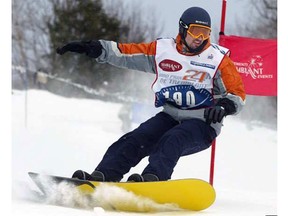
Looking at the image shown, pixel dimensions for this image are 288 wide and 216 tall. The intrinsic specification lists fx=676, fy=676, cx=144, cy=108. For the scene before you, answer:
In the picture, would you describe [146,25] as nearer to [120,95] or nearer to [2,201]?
[120,95]

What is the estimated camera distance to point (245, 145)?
15.3m

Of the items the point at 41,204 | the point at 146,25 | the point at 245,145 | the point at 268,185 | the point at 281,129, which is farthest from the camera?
the point at 146,25

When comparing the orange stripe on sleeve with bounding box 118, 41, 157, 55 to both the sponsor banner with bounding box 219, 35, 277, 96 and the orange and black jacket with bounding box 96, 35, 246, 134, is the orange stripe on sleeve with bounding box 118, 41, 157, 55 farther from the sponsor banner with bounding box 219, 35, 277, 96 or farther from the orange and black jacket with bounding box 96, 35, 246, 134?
the sponsor banner with bounding box 219, 35, 277, 96

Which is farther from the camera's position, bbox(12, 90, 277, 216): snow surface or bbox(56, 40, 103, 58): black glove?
bbox(56, 40, 103, 58): black glove

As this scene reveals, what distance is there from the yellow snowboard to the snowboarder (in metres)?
0.34

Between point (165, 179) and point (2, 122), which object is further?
point (165, 179)

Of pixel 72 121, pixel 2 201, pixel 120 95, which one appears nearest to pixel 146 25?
pixel 120 95

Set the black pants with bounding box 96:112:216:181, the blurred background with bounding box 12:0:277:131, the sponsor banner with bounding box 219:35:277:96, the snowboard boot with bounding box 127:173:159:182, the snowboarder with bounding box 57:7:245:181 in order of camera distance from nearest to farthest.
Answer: the snowboard boot with bounding box 127:173:159:182
the black pants with bounding box 96:112:216:181
the snowboarder with bounding box 57:7:245:181
the sponsor banner with bounding box 219:35:277:96
the blurred background with bounding box 12:0:277:131

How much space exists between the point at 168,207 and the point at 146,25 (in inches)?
605

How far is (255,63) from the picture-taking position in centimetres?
712

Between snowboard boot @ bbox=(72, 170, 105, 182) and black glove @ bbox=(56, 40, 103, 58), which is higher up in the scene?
black glove @ bbox=(56, 40, 103, 58)

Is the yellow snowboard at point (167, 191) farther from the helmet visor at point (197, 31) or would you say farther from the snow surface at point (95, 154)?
the helmet visor at point (197, 31)

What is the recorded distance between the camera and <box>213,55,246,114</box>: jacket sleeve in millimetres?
5055

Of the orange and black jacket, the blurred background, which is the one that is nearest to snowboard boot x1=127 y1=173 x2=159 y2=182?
the orange and black jacket
